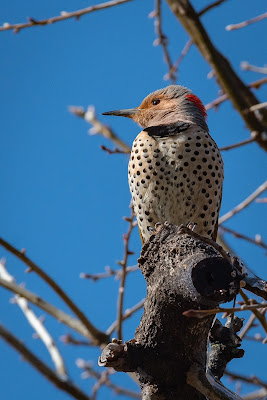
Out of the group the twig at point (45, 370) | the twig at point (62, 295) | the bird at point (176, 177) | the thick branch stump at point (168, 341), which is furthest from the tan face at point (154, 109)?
the thick branch stump at point (168, 341)

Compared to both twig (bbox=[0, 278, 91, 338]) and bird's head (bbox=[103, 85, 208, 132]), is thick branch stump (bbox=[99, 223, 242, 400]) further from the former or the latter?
bird's head (bbox=[103, 85, 208, 132])

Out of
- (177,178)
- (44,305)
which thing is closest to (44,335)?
(44,305)

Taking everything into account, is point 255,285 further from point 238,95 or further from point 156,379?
point 238,95

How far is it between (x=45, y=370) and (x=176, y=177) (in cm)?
171

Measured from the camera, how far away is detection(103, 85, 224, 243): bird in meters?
4.50

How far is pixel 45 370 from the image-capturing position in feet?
12.9

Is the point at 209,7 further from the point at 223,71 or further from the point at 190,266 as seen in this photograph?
the point at 190,266

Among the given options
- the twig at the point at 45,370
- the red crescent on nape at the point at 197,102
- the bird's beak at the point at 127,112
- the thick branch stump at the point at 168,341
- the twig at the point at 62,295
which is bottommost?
the thick branch stump at the point at 168,341

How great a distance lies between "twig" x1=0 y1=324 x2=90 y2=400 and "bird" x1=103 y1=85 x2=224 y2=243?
1.21m

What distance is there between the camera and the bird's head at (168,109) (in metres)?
5.05

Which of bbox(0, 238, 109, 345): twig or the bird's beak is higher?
the bird's beak

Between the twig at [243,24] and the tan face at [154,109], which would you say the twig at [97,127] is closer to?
the tan face at [154,109]

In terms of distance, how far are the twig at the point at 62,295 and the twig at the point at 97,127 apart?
55.9 inches

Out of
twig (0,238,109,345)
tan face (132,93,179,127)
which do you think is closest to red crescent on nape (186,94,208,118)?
tan face (132,93,179,127)
